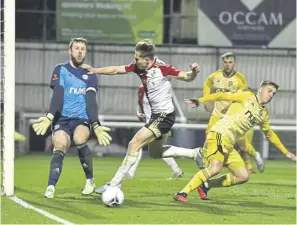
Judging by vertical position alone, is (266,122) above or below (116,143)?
above

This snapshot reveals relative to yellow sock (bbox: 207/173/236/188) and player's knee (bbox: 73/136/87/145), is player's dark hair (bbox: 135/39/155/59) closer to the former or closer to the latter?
player's knee (bbox: 73/136/87/145)

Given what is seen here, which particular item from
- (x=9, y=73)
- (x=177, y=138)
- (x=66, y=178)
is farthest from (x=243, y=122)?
(x=177, y=138)

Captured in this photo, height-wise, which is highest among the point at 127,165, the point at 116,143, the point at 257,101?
the point at 257,101

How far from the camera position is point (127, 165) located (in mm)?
11414

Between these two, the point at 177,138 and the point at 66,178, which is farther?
the point at 177,138

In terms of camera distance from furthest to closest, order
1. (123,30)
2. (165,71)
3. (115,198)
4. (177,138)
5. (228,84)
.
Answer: (123,30) → (177,138) → (228,84) → (165,71) → (115,198)

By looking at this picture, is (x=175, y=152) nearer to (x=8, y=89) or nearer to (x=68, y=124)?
(x=68, y=124)

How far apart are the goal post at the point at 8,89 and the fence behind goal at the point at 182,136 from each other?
1256 centimetres

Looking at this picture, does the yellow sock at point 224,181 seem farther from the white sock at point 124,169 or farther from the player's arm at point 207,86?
the player's arm at point 207,86

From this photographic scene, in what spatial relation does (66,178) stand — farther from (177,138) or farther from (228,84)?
(177,138)

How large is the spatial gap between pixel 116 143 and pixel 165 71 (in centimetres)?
1382

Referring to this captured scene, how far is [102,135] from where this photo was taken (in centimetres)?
1106

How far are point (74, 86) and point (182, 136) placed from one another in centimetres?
1264

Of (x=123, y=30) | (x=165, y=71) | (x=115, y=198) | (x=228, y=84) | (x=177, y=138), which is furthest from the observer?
(x=123, y=30)
